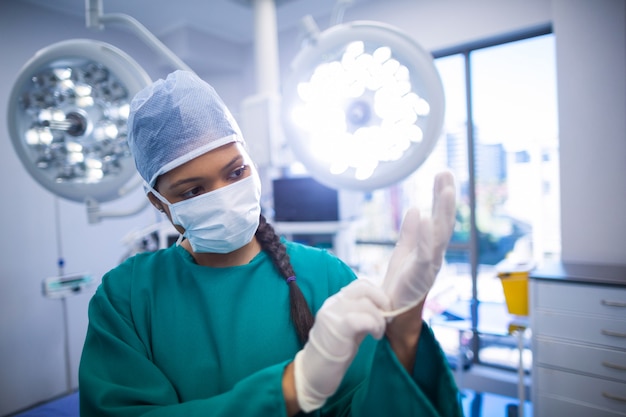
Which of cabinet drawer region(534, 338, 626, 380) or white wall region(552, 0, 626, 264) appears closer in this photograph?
cabinet drawer region(534, 338, 626, 380)

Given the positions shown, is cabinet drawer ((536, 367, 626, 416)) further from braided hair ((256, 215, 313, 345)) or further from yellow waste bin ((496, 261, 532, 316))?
braided hair ((256, 215, 313, 345))

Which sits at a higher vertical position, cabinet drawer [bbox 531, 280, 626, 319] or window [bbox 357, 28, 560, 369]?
window [bbox 357, 28, 560, 369]

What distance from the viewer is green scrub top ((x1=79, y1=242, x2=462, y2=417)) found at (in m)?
0.57

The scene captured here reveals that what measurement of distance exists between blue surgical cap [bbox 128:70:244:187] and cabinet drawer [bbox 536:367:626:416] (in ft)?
5.58

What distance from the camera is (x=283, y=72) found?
3.00 meters

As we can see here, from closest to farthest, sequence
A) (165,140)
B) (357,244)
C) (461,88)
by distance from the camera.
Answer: (165,140)
(461,88)
(357,244)

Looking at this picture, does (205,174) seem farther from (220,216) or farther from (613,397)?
(613,397)

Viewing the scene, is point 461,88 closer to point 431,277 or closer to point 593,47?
point 593,47

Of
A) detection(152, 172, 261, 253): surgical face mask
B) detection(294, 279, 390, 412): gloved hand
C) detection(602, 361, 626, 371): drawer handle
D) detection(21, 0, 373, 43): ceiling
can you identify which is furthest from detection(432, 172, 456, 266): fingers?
detection(21, 0, 373, 43): ceiling

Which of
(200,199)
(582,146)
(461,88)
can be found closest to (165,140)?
(200,199)

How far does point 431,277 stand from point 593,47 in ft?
6.55

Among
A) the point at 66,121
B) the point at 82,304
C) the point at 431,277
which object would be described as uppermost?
the point at 66,121

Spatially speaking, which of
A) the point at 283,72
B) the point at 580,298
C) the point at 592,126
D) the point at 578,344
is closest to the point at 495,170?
the point at 592,126

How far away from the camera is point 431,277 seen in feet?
1.66
